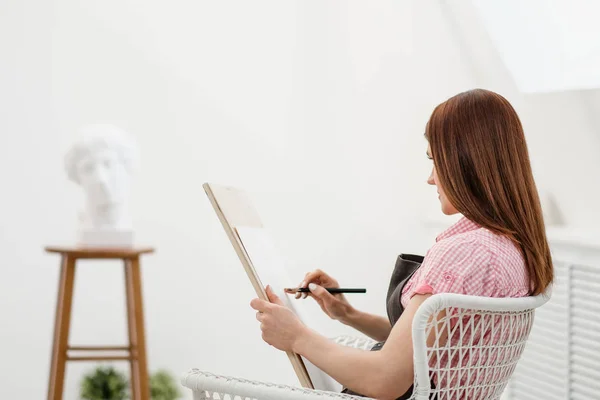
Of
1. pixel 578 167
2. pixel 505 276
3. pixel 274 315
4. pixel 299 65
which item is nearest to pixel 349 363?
pixel 274 315

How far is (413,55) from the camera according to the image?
3.41 metres

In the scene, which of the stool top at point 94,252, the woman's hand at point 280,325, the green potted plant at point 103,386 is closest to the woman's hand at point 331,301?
the woman's hand at point 280,325

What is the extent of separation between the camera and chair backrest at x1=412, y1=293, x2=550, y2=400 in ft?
3.87

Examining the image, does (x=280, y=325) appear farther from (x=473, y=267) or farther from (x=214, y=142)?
(x=214, y=142)

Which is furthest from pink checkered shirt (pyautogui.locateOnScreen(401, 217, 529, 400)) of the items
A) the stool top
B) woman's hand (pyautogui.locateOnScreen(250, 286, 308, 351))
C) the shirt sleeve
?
the stool top

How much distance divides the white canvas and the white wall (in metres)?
1.47

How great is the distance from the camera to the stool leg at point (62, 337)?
2.52 m

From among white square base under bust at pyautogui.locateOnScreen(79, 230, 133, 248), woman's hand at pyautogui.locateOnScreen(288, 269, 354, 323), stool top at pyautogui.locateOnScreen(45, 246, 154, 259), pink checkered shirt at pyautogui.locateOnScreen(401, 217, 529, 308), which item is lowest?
pink checkered shirt at pyautogui.locateOnScreen(401, 217, 529, 308)

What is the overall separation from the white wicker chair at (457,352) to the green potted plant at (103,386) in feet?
5.63

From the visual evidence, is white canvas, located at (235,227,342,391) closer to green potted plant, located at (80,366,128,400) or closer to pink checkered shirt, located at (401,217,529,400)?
pink checkered shirt, located at (401,217,529,400)

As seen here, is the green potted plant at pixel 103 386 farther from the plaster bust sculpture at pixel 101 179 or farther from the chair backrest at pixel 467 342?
the chair backrest at pixel 467 342

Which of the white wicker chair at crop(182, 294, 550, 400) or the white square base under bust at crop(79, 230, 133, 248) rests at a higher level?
the white square base under bust at crop(79, 230, 133, 248)

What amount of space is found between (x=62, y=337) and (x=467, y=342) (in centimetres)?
171

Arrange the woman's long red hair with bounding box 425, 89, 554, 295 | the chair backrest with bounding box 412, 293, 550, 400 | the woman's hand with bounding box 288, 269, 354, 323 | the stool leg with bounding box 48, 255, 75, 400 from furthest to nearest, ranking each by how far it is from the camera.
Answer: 1. the stool leg with bounding box 48, 255, 75, 400
2. the woman's hand with bounding box 288, 269, 354, 323
3. the woman's long red hair with bounding box 425, 89, 554, 295
4. the chair backrest with bounding box 412, 293, 550, 400
